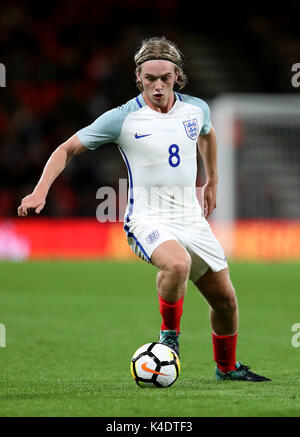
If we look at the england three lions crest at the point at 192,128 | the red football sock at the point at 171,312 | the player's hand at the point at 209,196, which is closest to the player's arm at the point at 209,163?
the player's hand at the point at 209,196

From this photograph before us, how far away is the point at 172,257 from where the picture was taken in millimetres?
5012

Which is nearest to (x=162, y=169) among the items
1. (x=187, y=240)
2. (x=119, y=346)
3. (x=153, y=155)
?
(x=153, y=155)

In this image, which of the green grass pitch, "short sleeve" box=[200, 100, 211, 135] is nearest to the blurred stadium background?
the green grass pitch

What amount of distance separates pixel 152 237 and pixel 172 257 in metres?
0.23

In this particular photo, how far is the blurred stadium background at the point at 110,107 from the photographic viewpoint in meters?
18.1

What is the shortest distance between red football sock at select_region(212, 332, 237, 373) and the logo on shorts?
82cm

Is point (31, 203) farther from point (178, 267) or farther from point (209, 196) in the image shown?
point (209, 196)

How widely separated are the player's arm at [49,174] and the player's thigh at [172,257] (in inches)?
27.6

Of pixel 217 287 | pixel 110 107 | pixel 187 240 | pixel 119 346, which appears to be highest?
pixel 110 107

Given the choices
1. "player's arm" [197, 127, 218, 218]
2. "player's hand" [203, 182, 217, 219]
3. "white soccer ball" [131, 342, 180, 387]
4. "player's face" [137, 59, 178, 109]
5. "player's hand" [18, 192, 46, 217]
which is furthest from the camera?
"player's hand" [203, 182, 217, 219]

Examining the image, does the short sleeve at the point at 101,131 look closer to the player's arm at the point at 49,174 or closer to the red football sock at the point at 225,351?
the player's arm at the point at 49,174

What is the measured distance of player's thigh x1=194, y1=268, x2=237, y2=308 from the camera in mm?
5336

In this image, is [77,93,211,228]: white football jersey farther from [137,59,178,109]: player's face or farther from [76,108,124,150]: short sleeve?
[137,59,178,109]: player's face
